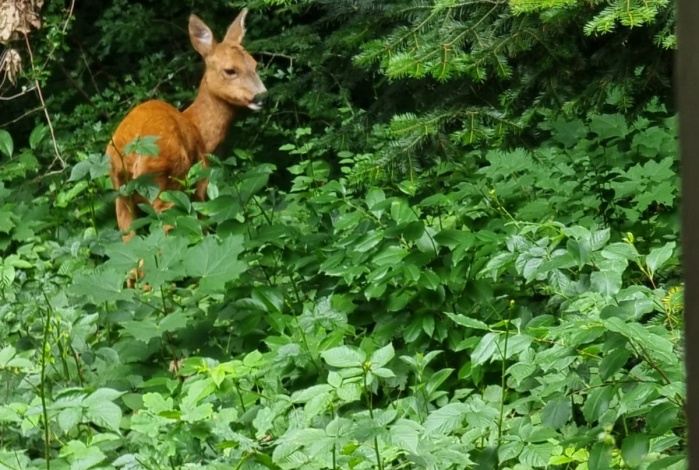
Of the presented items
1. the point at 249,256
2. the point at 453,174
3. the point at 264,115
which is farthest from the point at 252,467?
the point at 264,115

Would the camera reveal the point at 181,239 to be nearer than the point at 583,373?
No

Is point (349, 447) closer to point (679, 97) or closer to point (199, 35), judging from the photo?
point (679, 97)

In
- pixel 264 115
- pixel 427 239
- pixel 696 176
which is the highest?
pixel 696 176

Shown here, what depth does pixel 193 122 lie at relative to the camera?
21.0 ft

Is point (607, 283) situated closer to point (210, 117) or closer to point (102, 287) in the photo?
point (102, 287)

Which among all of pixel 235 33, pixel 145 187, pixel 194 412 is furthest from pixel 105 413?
pixel 235 33

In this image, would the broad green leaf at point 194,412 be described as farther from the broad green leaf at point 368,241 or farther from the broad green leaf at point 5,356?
the broad green leaf at point 368,241

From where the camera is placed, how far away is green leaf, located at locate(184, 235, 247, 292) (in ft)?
11.8

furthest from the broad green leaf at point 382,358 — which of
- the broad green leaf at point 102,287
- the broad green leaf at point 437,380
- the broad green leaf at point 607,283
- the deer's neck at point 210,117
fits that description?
the deer's neck at point 210,117

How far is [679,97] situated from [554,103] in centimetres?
283

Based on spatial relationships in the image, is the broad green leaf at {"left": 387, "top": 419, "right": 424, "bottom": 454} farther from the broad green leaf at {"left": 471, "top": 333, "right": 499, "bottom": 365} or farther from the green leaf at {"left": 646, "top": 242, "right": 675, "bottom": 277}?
the green leaf at {"left": 646, "top": 242, "right": 675, "bottom": 277}

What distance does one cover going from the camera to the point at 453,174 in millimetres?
4980

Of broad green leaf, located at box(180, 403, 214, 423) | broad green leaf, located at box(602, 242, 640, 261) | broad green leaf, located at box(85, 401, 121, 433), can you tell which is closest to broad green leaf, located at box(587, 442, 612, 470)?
broad green leaf, located at box(602, 242, 640, 261)

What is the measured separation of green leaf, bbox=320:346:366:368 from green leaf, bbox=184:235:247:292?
878 mm
